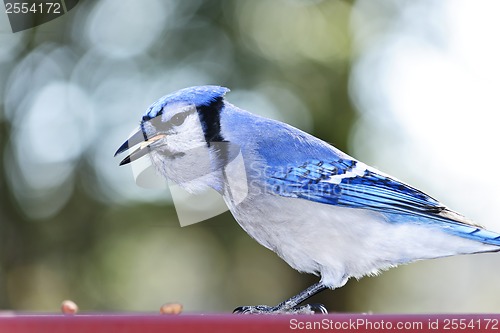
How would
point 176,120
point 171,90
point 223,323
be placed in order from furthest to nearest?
point 171,90
point 176,120
point 223,323

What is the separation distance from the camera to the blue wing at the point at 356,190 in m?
1.26

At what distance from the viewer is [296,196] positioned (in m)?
1.30

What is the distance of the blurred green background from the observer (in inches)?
124

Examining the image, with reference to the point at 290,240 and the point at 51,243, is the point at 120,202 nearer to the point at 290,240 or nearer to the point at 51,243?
the point at 51,243

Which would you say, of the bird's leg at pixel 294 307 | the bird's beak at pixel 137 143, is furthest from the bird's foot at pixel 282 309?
the bird's beak at pixel 137 143

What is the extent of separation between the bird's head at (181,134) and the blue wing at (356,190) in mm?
140

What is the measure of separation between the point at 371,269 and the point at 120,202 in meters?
2.51

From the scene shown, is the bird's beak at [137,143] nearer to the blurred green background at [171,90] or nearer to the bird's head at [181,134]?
the bird's head at [181,134]

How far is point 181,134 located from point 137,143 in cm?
8

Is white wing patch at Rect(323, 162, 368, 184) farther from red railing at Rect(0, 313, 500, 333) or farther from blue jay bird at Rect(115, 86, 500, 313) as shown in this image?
red railing at Rect(0, 313, 500, 333)

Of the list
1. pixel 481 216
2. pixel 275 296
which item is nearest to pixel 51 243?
pixel 275 296

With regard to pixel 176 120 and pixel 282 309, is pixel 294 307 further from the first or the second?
pixel 176 120

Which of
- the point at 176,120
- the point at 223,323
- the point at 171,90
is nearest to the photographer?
the point at 223,323

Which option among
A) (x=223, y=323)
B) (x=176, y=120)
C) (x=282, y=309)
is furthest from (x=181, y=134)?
(x=223, y=323)
